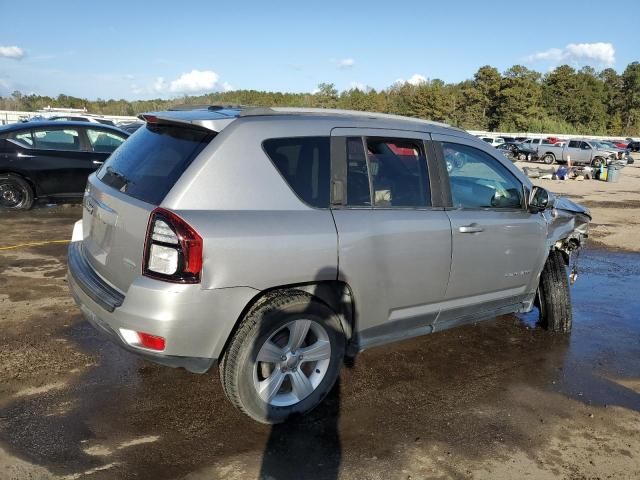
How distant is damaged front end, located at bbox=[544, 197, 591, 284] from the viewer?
480 centimetres

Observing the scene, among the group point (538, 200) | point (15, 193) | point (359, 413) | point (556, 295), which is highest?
point (538, 200)

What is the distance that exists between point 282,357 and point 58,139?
27.2 ft

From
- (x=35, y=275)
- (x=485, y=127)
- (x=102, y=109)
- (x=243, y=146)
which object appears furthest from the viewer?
(x=102, y=109)

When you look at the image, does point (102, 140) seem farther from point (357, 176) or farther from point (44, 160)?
point (357, 176)

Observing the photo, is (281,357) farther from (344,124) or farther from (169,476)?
(344,124)

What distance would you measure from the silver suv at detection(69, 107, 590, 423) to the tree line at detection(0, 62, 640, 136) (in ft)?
234

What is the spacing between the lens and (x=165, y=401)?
3.57 metres

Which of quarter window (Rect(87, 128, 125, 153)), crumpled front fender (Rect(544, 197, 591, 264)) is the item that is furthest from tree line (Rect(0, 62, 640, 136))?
crumpled front fender (Rect(544, 197, 591, 264))

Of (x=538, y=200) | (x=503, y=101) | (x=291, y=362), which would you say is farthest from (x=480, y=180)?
(x=503, y=101)

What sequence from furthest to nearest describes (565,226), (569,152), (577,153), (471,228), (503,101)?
(503,101)
(569,152)
(577,153)
(565,226)
(471,228)

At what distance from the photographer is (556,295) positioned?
503 cm

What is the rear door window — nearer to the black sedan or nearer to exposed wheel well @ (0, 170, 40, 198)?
the black sedan

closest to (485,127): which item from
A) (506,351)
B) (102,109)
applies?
(102,109)

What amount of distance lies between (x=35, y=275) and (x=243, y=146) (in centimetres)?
424
